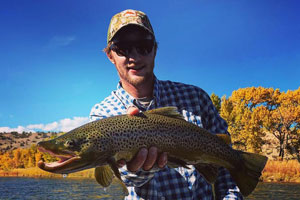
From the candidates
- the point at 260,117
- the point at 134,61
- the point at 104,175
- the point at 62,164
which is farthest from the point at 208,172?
the point at 260,117

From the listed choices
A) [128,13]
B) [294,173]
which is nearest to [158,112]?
[128,13]

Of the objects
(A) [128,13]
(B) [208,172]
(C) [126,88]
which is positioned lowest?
(B) [208,172]

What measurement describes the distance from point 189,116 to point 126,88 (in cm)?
92

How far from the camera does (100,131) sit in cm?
289

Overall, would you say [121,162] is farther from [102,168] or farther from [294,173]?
[294,173]

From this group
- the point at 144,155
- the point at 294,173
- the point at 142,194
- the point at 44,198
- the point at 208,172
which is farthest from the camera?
the point at 294,173

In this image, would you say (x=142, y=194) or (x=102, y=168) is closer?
(x=102, y=168)

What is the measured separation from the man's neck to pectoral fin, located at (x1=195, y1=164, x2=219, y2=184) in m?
1.21

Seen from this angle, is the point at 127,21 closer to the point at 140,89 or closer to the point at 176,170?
the point at 140,89

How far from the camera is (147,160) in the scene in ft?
9.42

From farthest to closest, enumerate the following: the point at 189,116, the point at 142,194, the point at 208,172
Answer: the point at 189,116
the point at 142,194
the point at 208,172

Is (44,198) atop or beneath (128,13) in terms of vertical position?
beneath

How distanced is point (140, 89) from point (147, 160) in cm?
115

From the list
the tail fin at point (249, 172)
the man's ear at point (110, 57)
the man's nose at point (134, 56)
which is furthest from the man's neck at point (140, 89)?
the tail fin at point (249, 172)
